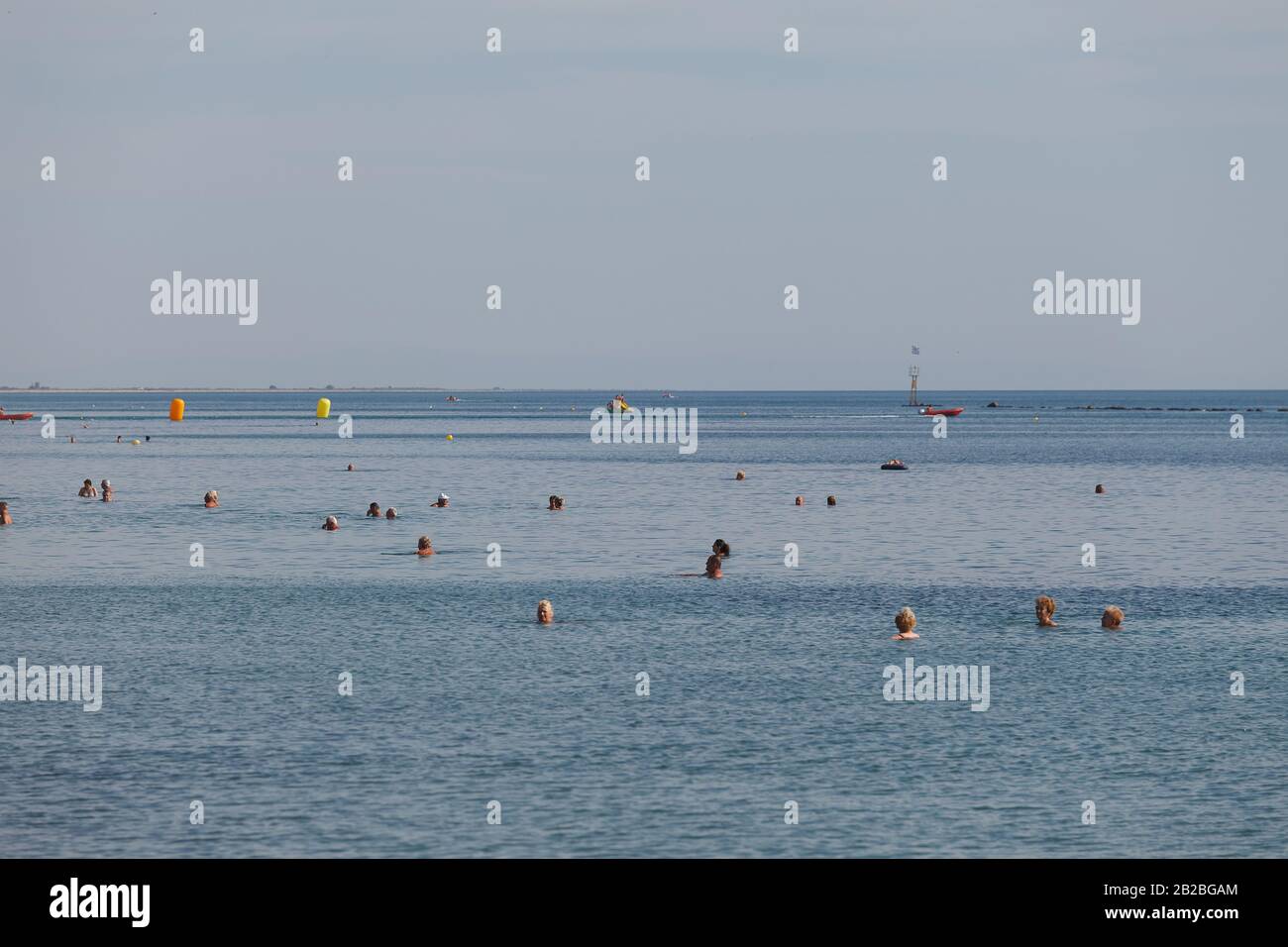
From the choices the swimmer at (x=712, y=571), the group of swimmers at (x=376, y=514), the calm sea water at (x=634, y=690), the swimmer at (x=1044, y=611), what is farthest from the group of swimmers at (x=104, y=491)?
the swimmer at (x=1044, y=611)

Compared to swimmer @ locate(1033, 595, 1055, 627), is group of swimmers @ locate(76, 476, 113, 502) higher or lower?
higher

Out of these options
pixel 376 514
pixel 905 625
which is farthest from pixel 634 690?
pixel 376 514

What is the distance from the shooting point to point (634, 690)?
36.2 m

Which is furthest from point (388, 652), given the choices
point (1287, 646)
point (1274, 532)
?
point (1274, 532)

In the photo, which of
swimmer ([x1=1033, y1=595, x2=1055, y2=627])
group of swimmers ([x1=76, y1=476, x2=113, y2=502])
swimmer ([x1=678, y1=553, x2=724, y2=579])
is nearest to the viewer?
swimmer ([x1=1033, y1=595, x2=1055, y2=627])

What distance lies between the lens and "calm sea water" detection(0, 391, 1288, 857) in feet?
84.4

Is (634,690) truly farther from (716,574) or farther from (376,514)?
(376,514)

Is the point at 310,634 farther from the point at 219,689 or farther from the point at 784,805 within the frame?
the point at 784,805

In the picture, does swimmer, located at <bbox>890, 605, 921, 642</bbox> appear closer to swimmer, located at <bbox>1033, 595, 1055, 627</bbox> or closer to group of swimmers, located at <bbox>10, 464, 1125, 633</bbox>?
group of swimmers, located at <bbox>10, 464, 1125, 633</bbox>

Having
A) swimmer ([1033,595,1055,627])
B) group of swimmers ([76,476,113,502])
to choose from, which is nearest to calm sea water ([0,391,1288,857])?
swimmer ([1033,595,1055,627])

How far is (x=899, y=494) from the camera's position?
105750 mm

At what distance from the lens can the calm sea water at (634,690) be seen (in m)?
25.7
